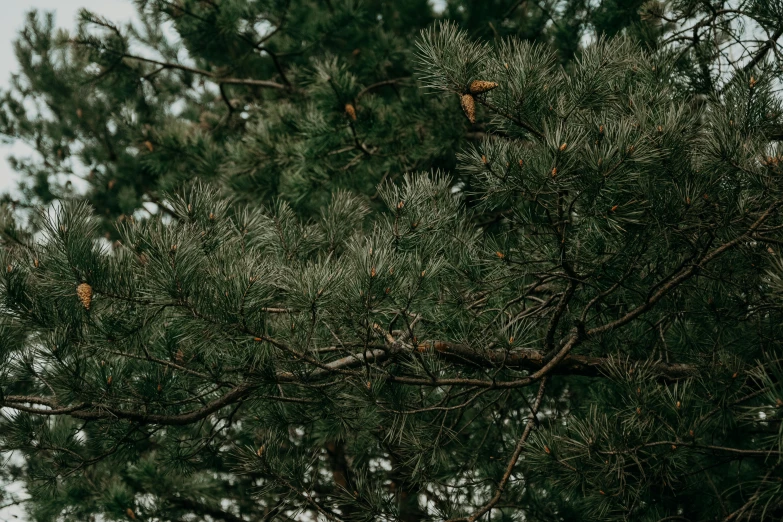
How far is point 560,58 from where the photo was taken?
3982mm

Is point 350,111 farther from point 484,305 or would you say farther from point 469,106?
point 469,106

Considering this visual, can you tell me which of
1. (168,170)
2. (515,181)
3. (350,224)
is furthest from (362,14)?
(515,181)

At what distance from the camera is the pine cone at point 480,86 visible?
186 cm

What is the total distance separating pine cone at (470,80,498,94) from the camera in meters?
1.86

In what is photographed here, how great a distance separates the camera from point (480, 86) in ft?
6.12

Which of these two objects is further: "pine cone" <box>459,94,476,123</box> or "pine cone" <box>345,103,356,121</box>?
"pine cone" <box>345,103,356,121</box>

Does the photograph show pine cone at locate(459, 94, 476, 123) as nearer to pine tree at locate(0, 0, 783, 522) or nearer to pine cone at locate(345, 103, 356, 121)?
pine tree at locate(0, 0, 783, 522)

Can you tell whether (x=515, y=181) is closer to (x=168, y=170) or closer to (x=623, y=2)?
(x=623, y=2)

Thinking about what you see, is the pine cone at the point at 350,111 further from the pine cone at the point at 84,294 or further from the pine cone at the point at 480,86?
the pine cone at the point at 84,294

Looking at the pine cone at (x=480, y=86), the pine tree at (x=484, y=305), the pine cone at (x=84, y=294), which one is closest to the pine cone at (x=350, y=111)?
the pine tree at (x=484, y=305)

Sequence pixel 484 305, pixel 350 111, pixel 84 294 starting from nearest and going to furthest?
pixel 84 294 < pixel 484 305 < pixel 350 111

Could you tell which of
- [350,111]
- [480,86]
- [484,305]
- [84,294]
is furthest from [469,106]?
[350,111]

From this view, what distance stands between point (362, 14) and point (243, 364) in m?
3.12

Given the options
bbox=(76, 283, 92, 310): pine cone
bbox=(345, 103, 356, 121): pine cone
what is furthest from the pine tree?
bbox=(345, 103, 356, 121): pine cone
